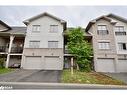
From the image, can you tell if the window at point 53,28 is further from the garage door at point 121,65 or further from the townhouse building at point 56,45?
the garage door at point 121,65

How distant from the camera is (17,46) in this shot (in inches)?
910

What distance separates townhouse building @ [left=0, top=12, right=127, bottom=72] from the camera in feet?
68.3

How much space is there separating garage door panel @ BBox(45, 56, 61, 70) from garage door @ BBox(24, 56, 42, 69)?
3.30 ft

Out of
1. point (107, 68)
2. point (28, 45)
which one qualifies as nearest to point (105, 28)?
point (107, 68)

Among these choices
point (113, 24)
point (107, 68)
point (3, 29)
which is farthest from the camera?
point (3, 29)

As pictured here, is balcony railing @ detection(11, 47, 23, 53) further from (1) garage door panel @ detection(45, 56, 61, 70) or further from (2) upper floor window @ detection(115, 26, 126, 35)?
(2) upper floor window @ detection(115, 26, 126, 35)

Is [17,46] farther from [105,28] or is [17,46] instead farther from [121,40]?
[121,40]

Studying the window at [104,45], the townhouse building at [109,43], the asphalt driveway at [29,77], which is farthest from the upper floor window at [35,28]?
the asphalt driveway at [29,77]

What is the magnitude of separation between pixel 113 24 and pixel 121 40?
270 centimetres

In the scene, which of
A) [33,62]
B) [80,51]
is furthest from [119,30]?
[33,62]

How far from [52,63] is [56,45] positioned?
8.82 ft

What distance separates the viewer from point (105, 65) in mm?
20766

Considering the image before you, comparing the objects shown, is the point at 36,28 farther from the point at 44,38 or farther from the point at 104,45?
the point at 104,45

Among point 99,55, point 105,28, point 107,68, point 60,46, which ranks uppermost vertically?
point 105,28
